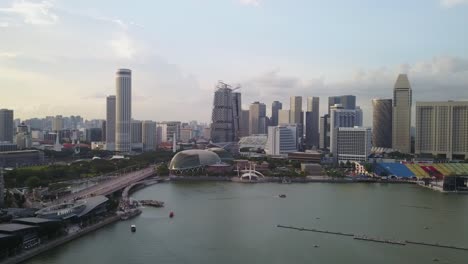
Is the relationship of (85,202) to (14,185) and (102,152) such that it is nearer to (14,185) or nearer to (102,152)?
(14,185)

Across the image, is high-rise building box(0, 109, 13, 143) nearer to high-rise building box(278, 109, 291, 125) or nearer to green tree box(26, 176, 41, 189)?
green tree box(26, 176, 41, 189)

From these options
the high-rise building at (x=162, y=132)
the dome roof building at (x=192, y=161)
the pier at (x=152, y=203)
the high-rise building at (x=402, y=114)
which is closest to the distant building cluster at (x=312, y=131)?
the high-rise building at (x=402, y=114)

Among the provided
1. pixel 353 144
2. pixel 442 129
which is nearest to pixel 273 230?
pixel 353 144

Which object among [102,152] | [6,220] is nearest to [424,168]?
[6,220]

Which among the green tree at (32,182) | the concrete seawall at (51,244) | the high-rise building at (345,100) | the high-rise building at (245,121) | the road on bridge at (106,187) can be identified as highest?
the high-rise building at (345,100)

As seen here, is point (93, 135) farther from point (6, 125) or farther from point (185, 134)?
point (6, 125)

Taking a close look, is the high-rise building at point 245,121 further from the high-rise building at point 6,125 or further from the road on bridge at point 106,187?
the road on bridge at point 106,187
